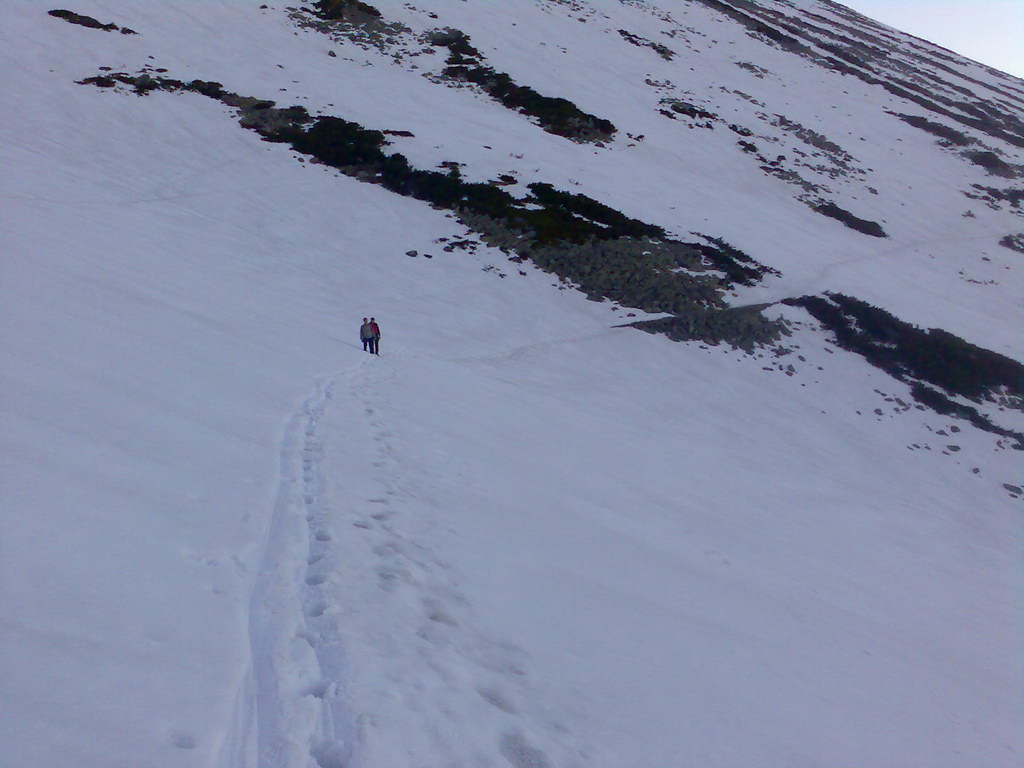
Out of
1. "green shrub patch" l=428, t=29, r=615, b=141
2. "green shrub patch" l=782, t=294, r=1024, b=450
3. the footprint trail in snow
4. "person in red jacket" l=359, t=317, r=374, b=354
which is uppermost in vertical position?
"green shrub patch" l=428, t=29, r=615, b=141

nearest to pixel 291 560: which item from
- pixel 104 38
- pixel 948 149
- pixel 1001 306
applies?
pixel 1001 306

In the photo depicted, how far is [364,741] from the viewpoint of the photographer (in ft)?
11.6

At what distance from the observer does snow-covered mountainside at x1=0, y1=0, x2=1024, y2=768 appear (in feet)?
13.0

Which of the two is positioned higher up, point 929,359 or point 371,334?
point 929,359

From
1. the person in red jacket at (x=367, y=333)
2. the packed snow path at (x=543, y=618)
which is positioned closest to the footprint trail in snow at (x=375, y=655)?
the packed snow path at (x=543, y=618)

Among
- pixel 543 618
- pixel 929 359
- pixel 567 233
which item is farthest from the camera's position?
pixel 567 233

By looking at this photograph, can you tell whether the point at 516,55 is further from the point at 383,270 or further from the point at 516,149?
the point at 383,270

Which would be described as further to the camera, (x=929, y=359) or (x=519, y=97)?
(x=519, y=97)

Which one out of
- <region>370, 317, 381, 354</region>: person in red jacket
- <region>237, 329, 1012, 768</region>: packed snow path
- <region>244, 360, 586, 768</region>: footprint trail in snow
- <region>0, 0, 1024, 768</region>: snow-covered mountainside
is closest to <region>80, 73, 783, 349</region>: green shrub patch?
<region>0, 0, 1024, 768</region>: snow-covered mountainside

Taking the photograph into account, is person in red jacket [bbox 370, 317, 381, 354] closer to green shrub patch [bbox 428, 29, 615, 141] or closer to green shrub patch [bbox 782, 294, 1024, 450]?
green shrub patch [bbox 782, 294, 1024, 450]

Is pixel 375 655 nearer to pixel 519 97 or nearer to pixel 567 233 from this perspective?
pixel 567 233

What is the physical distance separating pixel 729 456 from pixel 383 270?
13.9 m

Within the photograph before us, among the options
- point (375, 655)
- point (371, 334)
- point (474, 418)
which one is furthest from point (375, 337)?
point (375, 655)

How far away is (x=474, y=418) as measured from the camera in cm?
1137
